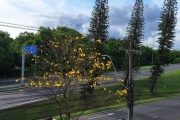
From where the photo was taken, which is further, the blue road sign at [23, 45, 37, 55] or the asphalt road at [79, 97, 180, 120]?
the blue road sign at [23, 45, 37, 55]

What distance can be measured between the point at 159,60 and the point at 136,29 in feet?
24.9

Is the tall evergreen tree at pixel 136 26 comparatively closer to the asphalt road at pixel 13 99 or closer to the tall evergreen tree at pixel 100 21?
the tall evergreen tree at pixel 100 21

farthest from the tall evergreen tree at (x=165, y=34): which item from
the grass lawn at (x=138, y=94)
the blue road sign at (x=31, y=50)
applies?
the blue road sign at (x=31, y=50)

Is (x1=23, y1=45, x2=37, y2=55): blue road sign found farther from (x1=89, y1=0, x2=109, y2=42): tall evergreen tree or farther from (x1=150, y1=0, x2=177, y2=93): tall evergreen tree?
(x1=150, y1=0, x2=177, y2=93): tall evergreen tree

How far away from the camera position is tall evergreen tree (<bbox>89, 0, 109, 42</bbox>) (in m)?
38.0

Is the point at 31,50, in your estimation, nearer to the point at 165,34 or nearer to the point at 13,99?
the point at 13,99

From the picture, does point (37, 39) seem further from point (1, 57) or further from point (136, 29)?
point (136, 29)

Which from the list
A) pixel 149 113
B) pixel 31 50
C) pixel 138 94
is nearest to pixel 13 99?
pixel 31 50

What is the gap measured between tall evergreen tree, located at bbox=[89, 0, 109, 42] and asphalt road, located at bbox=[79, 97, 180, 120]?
1147cm

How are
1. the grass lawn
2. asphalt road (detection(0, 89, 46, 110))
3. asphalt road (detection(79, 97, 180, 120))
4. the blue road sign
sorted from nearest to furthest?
asphalt road (detection(0, 89, 46, 110))
asphalt road (detection(79, 97, 180, 120))
the grass lawn
the blue road sign

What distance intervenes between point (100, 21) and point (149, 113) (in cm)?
1483

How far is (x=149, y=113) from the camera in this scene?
1224 inches

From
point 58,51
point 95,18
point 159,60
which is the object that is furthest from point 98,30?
point 58,51

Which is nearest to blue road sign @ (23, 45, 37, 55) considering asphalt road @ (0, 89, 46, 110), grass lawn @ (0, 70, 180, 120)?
asphalt road @ (0, 89, 46, 110)
